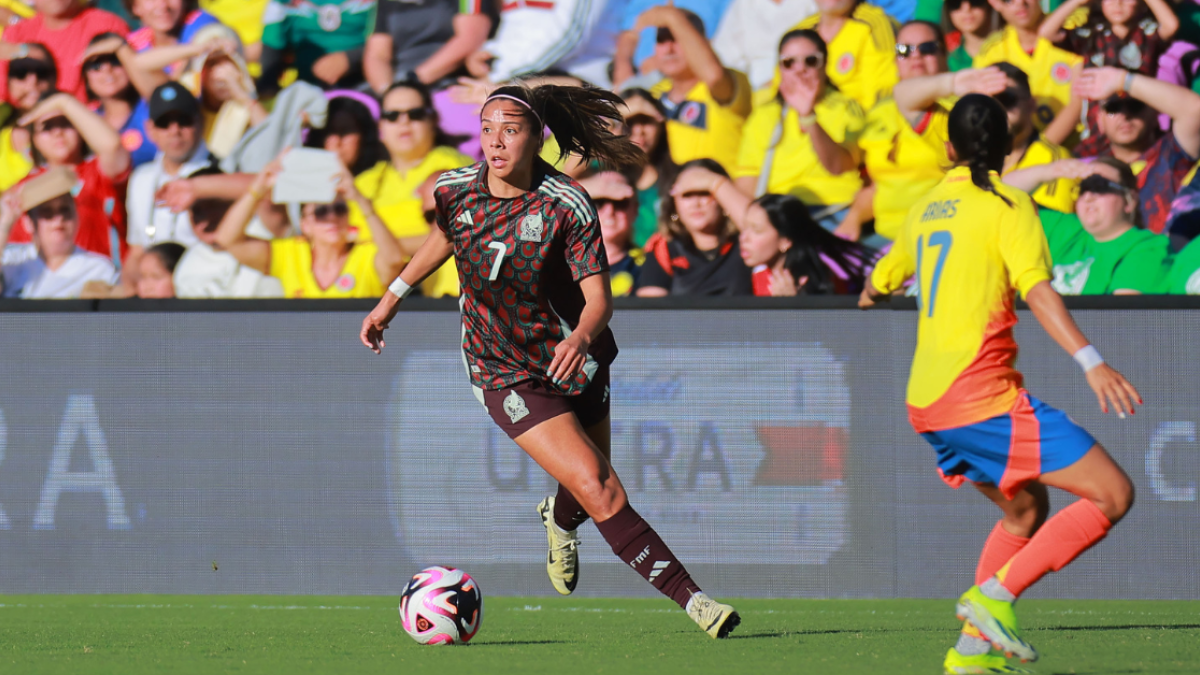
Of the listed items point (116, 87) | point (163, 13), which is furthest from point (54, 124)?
point (163, 13)

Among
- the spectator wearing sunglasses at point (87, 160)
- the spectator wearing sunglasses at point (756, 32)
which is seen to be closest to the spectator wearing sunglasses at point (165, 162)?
the spectator wearing sunglasses at point (87, 160)

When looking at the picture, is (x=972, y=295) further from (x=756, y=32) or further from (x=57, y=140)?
(x=57, y=140)

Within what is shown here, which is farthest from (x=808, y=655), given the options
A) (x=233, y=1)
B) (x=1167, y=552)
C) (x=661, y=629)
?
(x=233, y=1)

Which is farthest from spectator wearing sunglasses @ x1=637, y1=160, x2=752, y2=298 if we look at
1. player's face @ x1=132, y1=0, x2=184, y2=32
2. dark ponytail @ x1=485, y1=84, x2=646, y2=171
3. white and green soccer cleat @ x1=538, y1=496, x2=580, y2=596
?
player's face @ x1=132, y1=0, x2=184, y2=32

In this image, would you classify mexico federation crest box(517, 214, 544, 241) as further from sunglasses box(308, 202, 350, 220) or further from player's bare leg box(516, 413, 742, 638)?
sunglasses box(308, 202, 350, 220)

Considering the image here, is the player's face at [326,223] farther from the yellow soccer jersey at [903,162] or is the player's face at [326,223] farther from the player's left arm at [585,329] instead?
the player's left arm at [585,329]

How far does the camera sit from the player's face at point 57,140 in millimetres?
9891

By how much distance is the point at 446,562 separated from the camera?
7.33 m

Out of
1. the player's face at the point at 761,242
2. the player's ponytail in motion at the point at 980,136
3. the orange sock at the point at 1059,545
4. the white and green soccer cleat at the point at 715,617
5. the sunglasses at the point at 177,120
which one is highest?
the player's ponytail in motion at the point at 980,136

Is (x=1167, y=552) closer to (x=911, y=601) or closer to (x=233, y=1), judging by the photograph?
(x=911, y=601)

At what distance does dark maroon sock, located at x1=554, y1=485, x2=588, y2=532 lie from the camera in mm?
5676

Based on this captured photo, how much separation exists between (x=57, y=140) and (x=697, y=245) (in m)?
4.72

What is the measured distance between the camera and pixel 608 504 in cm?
501

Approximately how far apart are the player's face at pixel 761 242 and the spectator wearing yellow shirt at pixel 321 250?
2191 millimetres
